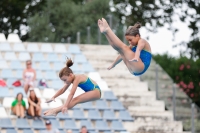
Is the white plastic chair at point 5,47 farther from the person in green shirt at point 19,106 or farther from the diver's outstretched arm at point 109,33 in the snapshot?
the diver's outstretched arm at point 109,33

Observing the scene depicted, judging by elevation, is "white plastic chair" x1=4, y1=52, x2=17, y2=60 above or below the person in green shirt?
above

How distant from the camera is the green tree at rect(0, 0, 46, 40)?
→ 34.0 m

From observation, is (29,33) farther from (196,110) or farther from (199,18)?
(196,110)

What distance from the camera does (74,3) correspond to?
110ft

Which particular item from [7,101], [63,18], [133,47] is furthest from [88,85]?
[63,18]

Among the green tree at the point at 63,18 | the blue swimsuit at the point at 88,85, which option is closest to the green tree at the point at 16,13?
the green tree at the point at 63,18

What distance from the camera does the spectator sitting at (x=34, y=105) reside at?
21.1 meters

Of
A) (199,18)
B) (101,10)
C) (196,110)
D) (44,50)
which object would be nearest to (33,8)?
(101,10)

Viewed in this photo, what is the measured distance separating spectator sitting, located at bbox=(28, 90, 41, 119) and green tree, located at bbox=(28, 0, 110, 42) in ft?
32.4

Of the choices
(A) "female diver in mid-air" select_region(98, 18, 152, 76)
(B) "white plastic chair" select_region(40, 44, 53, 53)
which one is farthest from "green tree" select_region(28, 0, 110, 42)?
(A) "female diver in mid-air" select_region(98, 18, 152, 76)

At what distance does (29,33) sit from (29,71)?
976 cm

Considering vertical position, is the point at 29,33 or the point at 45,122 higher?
the point at 29,33

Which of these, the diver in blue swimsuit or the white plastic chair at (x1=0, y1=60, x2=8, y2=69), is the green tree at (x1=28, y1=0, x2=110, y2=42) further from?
the diver in blue swimsuit

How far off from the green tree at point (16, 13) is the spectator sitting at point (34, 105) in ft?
41.8
